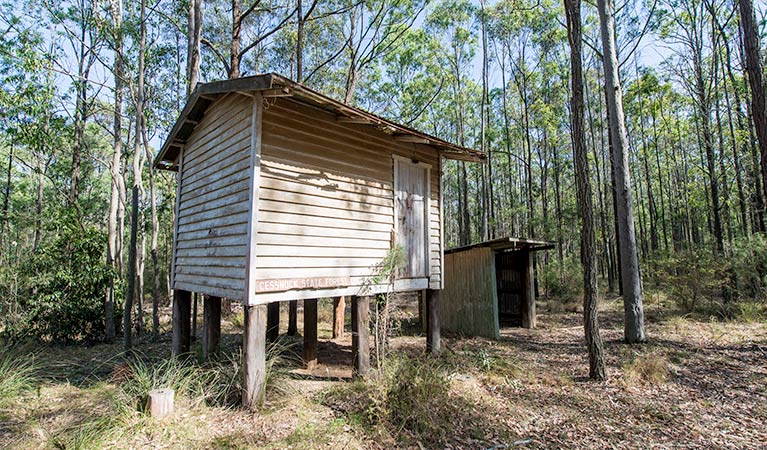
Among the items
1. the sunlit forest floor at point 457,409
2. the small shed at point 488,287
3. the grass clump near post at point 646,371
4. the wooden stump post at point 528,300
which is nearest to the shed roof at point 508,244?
the small shed at point 488,287

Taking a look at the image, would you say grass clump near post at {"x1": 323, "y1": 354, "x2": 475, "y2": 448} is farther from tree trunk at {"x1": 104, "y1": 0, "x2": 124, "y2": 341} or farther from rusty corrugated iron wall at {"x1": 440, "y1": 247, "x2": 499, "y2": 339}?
tree trunk at {"x1": 104, "y1": 0, "x2": 124, "y2": 341}

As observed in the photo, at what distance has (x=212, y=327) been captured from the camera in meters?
6.63

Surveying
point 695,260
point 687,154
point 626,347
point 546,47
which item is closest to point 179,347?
point 626,347

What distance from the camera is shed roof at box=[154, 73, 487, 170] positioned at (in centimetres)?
518

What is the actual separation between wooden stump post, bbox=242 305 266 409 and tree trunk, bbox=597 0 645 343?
8.34 meters

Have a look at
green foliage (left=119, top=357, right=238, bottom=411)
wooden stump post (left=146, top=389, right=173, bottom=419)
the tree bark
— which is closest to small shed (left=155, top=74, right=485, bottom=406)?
green foliage (left=119, top=357, right=238, bottom=411)

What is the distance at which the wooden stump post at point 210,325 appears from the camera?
650cm

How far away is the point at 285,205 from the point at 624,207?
8.06 m

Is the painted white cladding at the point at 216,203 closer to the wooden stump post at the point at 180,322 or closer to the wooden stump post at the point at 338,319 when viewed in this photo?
the wooden stump post at the point at 180,322

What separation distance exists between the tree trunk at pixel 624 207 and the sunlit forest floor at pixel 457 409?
3.16ft

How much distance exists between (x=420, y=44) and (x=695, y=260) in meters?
15.2

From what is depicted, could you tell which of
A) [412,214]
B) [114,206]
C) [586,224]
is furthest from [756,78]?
[114,206]

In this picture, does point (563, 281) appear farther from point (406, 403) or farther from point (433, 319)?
point (406, 403)

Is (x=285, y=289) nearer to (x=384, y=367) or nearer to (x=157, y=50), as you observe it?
(x=384, y=367)
